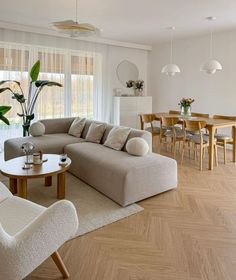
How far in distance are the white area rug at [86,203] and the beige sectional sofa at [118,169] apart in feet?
0.29

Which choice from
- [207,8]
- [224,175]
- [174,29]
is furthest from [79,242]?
[174,29]

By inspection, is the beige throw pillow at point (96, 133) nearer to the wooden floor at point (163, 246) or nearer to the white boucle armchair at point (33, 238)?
the wooden floor at point (163, 246)

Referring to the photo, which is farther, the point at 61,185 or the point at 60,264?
the point at 61,185

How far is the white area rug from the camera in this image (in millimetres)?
2686

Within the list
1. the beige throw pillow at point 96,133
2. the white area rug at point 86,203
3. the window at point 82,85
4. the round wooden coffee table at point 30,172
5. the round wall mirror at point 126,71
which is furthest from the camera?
the round wall mirror at point 126,71

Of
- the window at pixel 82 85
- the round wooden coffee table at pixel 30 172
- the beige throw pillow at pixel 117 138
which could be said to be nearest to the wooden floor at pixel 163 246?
the round wooden coffee table at pixel 30 172

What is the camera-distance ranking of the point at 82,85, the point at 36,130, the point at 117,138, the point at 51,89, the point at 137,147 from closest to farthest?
1. the point at 137,147
2. the point at 117,138
3. the point at 36,130
4. the point at 51,89
5. the point at 82,85

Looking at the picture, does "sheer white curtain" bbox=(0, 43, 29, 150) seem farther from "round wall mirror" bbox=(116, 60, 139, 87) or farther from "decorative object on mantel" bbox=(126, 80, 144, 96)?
"decorative object on mantel" bbox=(126, 80, 144, 96)

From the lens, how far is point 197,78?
21.3ft

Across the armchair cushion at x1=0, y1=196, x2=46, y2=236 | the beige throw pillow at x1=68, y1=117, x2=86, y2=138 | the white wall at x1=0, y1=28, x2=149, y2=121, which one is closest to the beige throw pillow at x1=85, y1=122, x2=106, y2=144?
the beige throw pillow at x1=68, y1=117, x2=86, y2=138

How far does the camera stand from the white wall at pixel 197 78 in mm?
5770

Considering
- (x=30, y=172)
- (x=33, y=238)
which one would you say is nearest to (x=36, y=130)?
(x=30, y=172)

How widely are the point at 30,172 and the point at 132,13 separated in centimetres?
325

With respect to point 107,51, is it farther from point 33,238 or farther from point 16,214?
point 33,238
